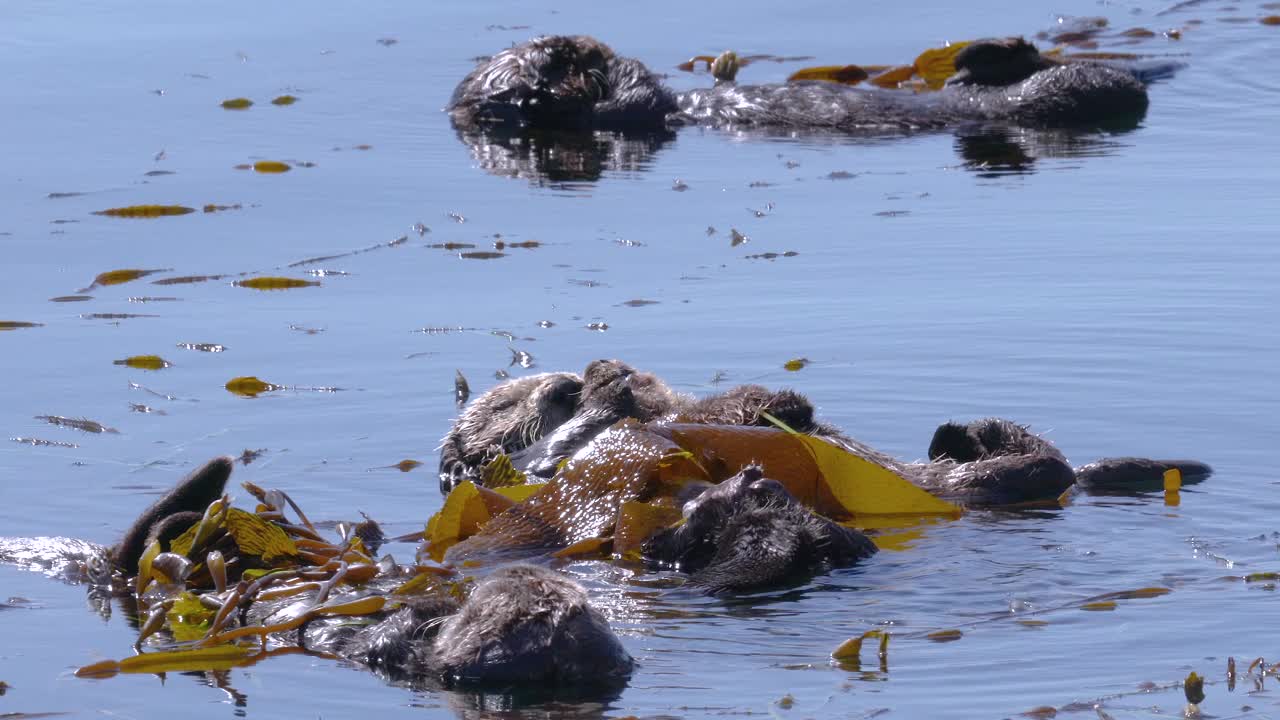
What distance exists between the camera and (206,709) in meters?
3.76

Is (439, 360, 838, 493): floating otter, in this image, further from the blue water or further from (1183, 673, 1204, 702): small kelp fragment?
(1183, 673, 1204, 702): small kelp fragment

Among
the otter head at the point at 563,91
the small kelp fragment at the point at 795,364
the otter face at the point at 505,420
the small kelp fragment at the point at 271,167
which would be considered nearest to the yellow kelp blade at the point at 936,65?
the otter head at the point at 563,91

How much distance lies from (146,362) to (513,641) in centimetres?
353

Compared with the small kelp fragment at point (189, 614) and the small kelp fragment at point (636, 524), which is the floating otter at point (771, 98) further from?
the small kelp fragment at point (189, 614)

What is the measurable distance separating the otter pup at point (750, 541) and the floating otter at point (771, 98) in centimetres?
702

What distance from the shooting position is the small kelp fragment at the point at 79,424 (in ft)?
20.4

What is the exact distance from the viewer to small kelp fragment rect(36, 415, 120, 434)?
6.20 meters

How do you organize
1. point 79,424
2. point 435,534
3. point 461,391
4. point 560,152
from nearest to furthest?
1. point 435,534
2. point 79,424
3. point 461,391
4. point 560,152

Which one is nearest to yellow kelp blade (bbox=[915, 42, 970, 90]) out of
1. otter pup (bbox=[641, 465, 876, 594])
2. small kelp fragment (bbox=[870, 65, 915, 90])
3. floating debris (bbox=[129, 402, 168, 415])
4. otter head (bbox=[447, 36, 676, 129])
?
small kelp fragment (bbox=[870, 65, 915, 90])

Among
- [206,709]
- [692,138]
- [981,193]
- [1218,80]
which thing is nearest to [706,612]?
[206,709]

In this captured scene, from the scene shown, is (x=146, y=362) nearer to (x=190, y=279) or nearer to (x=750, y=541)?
(x=190, y=279)

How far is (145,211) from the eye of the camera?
9555 mm

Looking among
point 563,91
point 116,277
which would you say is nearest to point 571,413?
point 116,277

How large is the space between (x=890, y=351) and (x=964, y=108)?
5097 millimetres
